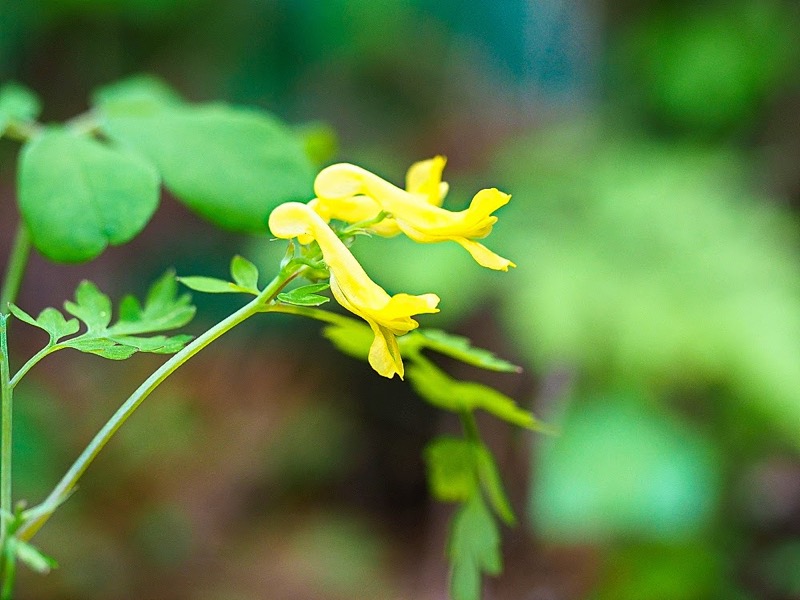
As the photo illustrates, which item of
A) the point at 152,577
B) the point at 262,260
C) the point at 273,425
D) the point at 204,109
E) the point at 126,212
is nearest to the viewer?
the point at 126,212

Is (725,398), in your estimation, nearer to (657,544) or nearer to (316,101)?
(657,544)

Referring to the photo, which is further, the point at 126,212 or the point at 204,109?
the point at 204,109

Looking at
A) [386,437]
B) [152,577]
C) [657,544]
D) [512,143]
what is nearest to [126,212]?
[152,577]

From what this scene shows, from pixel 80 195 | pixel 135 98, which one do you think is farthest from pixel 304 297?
pixel 135 98

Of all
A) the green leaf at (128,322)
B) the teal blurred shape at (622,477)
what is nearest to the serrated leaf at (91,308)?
the green leaf at (128,322)

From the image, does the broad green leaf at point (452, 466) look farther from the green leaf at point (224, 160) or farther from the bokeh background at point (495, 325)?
the bokeh background at point (495, 325)

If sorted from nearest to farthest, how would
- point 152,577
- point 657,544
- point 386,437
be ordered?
point 152,577 → point 657,544 → point 386,437
